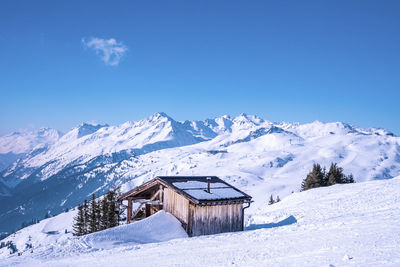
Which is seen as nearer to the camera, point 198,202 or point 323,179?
point 198,202

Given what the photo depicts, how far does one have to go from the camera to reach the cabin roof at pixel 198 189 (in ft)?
74.2

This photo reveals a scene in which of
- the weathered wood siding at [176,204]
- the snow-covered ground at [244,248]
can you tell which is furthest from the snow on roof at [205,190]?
the snow-covered ground at [244,248]

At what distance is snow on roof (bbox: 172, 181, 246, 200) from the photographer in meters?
22.9

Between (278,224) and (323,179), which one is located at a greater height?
(323,179)

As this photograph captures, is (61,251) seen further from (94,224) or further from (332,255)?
(94,224)

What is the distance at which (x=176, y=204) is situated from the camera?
78.0ft

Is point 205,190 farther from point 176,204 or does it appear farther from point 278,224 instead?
point 278,224

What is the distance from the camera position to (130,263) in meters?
11.4

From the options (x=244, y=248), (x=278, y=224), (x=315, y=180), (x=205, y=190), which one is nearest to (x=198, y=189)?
(x=205, y=190)

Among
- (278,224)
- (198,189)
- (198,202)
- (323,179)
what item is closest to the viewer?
(198,202)

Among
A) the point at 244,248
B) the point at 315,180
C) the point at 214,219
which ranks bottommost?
the point at 244,248

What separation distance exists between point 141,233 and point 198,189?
6195 mm

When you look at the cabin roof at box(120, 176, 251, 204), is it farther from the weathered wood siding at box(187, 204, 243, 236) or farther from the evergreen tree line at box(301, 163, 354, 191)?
the evergreen tree line at box(301, 163, 354, 191)

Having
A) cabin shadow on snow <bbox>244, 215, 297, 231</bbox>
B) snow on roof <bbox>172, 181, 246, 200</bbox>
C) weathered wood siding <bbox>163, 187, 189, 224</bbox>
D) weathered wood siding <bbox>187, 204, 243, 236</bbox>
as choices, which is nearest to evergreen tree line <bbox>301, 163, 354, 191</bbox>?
cabin shadow on snow <bbox>244, 215, 297, 231</bbox>
